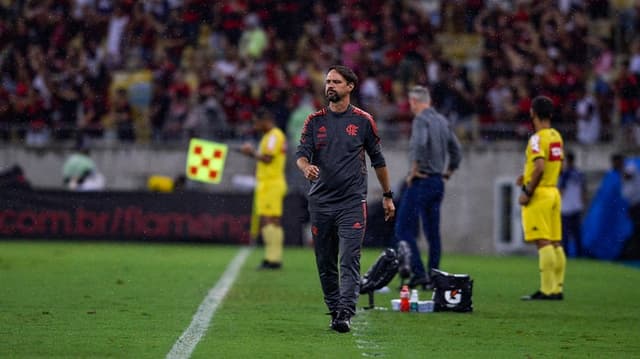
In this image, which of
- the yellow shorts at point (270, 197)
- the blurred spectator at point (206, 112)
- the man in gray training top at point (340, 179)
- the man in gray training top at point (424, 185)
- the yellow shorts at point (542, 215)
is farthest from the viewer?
the blurred spectator at point (206, 112)

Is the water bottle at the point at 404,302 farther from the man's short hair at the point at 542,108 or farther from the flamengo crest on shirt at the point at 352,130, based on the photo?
the man's short hair at the point at 542,108

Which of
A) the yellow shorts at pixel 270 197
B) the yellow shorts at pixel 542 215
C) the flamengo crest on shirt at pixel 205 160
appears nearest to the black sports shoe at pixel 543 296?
the yellow shorts at pixel 542 215

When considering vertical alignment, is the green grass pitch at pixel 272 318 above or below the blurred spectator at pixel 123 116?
below

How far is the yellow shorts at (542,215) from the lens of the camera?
1405cm

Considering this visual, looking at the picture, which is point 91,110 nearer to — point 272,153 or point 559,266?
point 272,153

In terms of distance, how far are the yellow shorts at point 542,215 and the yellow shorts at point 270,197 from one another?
490 centimetres

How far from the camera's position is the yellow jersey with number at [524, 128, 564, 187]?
45.5 ft

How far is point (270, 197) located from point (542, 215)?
512 cm

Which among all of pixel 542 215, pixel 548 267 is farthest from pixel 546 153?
pixel 548 267

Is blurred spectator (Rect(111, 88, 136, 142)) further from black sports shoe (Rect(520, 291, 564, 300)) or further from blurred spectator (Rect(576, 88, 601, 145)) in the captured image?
black sports shoe (Rect(520, 291, 564, 300))

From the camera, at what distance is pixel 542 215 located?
553 inches

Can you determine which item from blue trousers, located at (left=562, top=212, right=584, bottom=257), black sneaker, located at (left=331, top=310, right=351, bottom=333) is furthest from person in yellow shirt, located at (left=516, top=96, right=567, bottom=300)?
blue trousers, located at (left=562, top=212, right=584, bottom=257)

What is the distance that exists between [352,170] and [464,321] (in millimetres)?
1933

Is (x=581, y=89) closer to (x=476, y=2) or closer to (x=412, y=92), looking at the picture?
(x=476, y=2)
